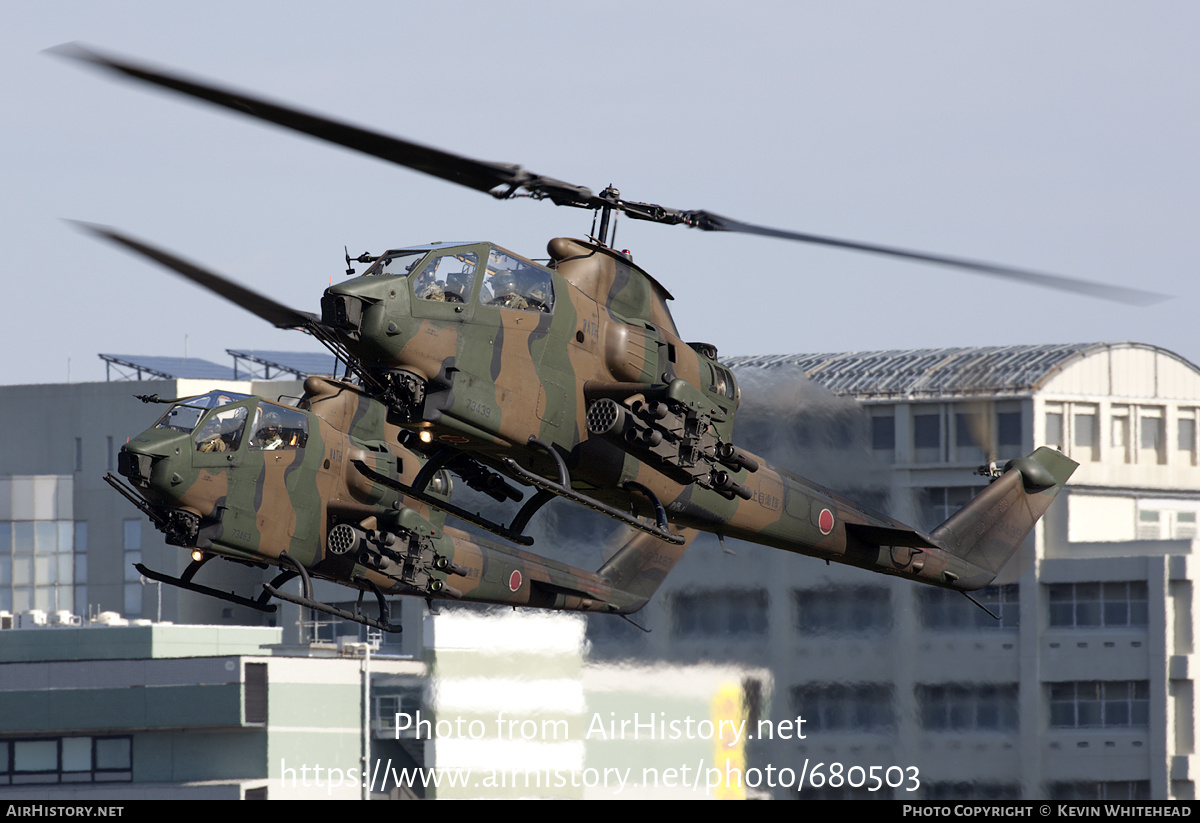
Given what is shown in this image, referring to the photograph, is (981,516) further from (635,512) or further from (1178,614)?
(1178,614)

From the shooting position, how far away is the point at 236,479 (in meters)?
23.7

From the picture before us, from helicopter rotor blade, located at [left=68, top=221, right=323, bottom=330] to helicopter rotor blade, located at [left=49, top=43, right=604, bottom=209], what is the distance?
21.4 ft

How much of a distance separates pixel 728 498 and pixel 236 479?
806cm

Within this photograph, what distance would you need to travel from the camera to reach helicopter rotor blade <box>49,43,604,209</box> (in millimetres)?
13086

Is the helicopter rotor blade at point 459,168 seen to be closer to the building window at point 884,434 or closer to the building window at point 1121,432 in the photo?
the building window at point 884,434

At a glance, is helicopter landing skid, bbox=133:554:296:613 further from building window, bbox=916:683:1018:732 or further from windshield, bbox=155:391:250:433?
building window, bbox=916:683:1018:732

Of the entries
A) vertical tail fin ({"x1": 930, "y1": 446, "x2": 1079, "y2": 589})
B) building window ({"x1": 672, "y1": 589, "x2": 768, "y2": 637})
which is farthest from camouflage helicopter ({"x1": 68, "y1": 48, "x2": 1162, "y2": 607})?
building window ({"x1": 672, "y1": 589, "x2": 768, "y2": 637})

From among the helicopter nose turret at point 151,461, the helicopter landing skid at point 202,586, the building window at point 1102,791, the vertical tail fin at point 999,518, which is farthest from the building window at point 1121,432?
the helicopter nose turret at point 151,461

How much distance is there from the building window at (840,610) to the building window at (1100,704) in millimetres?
5459

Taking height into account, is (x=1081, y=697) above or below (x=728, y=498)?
below

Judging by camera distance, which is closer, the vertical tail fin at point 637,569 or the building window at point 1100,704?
the vertical tail fin at point 637,569

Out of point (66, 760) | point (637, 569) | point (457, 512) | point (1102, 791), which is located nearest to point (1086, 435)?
point (1102, 791)

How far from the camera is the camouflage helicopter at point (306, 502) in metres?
23.4
